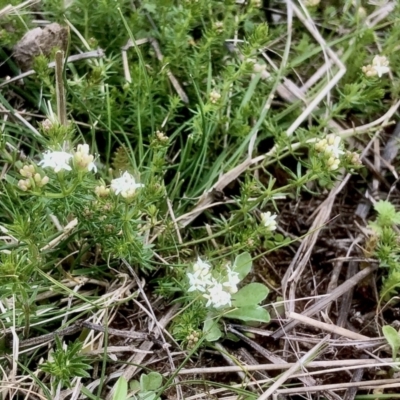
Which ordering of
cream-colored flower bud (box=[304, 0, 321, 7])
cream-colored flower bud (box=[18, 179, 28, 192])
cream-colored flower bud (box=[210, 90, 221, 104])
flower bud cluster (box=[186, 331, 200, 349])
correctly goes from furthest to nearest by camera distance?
1. cream-colored flower bud (box=[304, 0, 321, 7])
2. cream-colored flower bud (box=[210, 90, 221, 104])
3. flower bud cluster (box=[186, 331, 200, 349])
4. cream-colored flower bud (box=[18, 179, 28, 192])

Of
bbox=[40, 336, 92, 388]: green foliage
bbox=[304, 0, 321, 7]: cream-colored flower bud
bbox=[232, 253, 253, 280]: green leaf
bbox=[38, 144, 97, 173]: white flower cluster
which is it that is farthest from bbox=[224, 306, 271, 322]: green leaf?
bbox=[304, 0, 321, 7]: cream-colored flower bud

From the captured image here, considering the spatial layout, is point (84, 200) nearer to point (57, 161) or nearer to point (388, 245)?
point (57, 161)

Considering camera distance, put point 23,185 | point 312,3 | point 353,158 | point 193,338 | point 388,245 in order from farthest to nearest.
Answer: point 312,3 → point 388,245 → point 353,158 → point 193,338 → point 23,185

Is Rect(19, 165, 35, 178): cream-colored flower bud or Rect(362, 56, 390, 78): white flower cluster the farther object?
Rect(362, 56, 390, 78): white flower cluster

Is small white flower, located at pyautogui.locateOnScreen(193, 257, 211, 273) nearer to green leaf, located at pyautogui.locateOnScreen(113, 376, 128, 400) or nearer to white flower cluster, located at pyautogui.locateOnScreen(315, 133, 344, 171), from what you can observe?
green leaf, located at pyautogui.locateOnScreen(113, 376, 128, 400)

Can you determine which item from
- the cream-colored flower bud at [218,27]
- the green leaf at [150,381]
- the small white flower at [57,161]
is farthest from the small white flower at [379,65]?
the green leaf at [150,381]

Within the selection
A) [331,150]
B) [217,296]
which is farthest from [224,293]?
[331,150]
